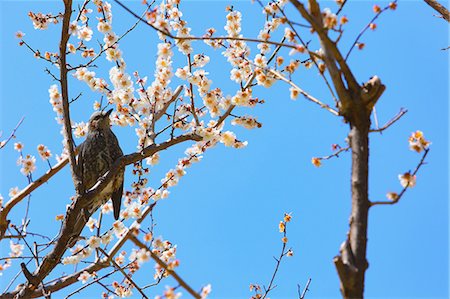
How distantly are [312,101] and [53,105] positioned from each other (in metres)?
3.03

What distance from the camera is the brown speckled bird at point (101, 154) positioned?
4.42 meters

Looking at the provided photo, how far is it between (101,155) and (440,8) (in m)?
3.01

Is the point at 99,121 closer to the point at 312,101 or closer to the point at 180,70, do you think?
the point at 180,70

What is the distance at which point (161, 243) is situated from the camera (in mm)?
3668

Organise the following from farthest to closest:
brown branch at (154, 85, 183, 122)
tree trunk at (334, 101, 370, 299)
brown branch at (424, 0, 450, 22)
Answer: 1. brown branch at (154, 85, 183, 122)
2. brown branch at (424, 0, 450, 22)
3. tree trunk at (334, 101, 370, 299)

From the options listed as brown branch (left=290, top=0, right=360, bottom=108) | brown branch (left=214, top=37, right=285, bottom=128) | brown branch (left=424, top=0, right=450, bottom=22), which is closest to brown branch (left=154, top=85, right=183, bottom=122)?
brown branch (left=214, top=37, right=285, bottom=128)

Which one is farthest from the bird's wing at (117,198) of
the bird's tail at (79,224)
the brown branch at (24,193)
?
the bird's tail at (79,224)

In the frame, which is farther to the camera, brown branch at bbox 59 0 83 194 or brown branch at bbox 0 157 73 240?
brown branch at bbox 0 157 73 240

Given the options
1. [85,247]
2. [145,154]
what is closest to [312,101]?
[145,154]

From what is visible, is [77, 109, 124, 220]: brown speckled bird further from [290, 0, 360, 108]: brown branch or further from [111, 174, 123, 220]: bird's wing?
[290, 0, 360, 108]: brown branch

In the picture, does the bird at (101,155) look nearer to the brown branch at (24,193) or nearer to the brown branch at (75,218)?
the brown branch at (24,193)

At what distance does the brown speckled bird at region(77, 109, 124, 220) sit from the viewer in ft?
14.5

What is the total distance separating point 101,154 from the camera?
4.59m

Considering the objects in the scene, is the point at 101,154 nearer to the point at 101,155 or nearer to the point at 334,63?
the point at 101,155
